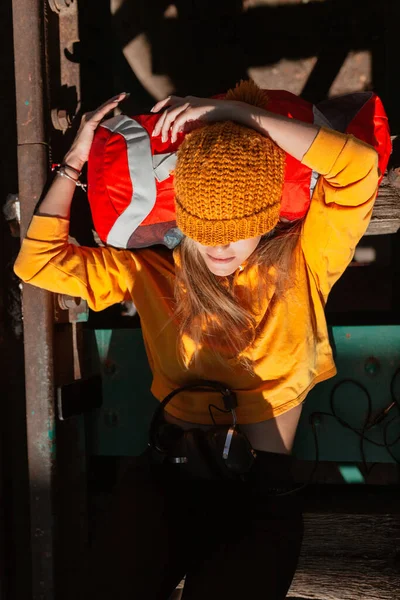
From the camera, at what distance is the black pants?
135 centimetres

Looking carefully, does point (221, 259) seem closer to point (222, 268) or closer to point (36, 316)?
point (222, 268)

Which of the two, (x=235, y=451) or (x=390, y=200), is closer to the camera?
(x=235, y=451)

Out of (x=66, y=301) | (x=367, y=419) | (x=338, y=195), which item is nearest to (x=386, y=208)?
(x=338, y=195)

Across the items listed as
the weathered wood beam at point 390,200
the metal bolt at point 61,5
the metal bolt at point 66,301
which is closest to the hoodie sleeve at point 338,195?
the weathered wood beam at point 390,200

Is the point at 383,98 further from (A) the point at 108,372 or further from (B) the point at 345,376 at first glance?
(A) the point at 108,372

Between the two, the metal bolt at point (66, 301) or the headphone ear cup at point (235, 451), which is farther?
the metal bolt at point (66, 301)

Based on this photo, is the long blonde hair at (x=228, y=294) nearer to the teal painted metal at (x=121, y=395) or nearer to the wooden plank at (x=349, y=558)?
the teal painted metal at (x=121, y=395)

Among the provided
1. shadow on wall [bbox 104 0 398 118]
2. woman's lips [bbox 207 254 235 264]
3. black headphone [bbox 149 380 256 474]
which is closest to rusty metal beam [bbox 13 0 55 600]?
black headphone [bbox 149 380 256 474]

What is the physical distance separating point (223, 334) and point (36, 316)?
2.21ft

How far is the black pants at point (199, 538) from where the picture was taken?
4.43 feet

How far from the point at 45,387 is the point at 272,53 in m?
1.81

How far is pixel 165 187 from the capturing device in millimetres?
1409

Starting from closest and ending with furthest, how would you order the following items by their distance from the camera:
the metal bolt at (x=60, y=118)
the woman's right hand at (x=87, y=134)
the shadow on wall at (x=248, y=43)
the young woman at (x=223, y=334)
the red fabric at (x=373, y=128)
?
the young woman at (x=223, y=334) → the red fabric at (x=373, y=128) → the woman's right hand at (x=87, y=134) → the metal bolt at (x=60, y=118) → the shadow on wall at (x=248, y=43)

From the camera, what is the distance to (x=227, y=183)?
1.13 m
